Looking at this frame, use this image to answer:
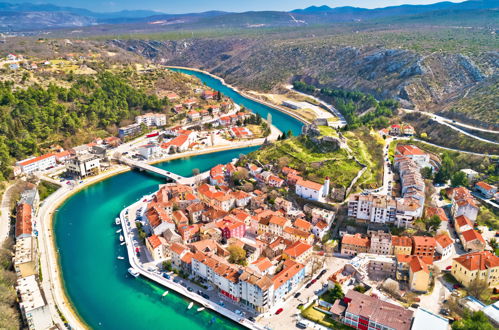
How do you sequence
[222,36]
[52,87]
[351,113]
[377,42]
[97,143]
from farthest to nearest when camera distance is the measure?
1. [222,36]
2. [377,42]
3. [351,113]
4. [52,87]
5. [97,143]

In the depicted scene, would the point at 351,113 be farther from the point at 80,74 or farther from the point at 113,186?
the point at 80,74

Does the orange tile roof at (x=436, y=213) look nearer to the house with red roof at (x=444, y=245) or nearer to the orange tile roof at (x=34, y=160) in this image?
the house with red roof at (x=444, y=245)

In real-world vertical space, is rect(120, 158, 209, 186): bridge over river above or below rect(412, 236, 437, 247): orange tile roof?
below

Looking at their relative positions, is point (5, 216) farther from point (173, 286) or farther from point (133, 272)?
point (173, 286)

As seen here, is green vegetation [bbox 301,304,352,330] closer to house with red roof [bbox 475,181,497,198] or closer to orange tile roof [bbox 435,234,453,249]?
orange tile roof [bbox 435,234,453,249]

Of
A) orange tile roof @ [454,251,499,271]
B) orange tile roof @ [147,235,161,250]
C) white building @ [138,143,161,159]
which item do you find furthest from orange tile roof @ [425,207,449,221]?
white building @ [138,143,161,159]

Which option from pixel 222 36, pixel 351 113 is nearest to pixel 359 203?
pixel 351 113
